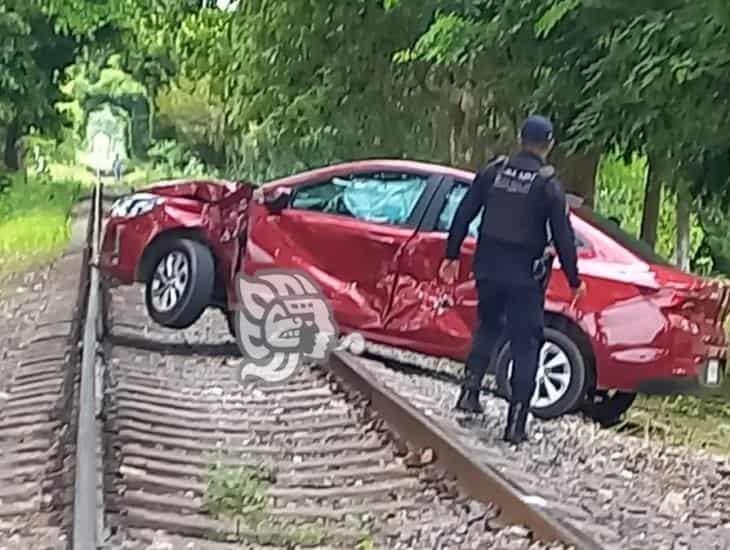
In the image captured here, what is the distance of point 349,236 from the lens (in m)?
11.6

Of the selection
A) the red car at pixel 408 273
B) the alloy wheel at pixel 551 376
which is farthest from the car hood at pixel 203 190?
the alloy wheel at pixel 551 376

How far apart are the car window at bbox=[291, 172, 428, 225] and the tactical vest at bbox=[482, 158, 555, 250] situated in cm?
312

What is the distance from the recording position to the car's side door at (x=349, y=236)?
37.4 ft

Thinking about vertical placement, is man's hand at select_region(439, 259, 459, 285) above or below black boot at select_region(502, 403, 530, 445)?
above

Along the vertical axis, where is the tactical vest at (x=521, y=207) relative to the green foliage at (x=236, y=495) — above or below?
above

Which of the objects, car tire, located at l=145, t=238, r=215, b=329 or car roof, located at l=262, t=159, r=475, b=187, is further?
car tire, located at l=145, t=238, r=215, b=329

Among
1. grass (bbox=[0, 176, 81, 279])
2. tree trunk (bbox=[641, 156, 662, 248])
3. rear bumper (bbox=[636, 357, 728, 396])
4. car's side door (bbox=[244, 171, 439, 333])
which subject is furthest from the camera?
grass (bbox=[0, 176, 81, 279])

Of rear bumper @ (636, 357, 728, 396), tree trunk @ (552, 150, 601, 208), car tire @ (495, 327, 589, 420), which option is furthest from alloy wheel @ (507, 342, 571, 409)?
tree trunk @ (552, 150, 601, 208)

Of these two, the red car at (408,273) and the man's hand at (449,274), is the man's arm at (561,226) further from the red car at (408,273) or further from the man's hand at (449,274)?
the man's hand at (449,274)

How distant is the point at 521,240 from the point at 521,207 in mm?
174

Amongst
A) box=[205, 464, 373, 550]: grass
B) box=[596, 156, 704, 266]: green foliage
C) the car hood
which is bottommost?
box=[205, 464, 373, 550]: grass

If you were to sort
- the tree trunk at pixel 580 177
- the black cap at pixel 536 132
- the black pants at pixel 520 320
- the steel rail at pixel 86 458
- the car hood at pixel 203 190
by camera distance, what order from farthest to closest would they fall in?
the tree trunk at pixel 580 177
the car hood at pixel 203 190
the black pants at pixel 520 320
the black cap at pixel 536 132
the steel rail at pixel 86 458

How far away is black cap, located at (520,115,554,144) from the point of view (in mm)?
8211

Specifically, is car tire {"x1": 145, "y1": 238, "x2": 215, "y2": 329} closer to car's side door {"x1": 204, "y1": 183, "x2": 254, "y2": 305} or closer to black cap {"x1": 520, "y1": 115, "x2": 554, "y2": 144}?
car's side door {"x1": 204, "y1": 183, "x2": 254, "y2": 305}
